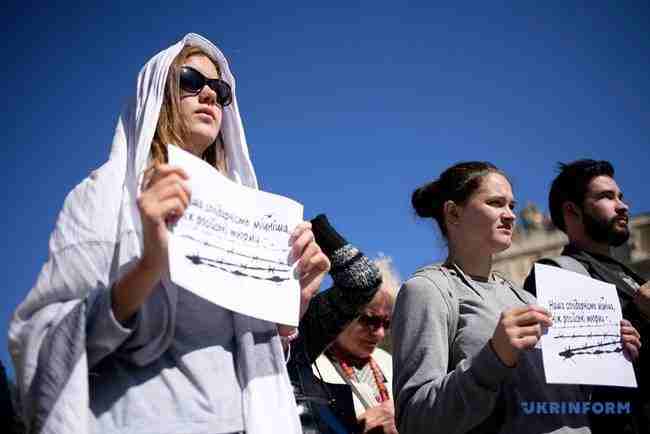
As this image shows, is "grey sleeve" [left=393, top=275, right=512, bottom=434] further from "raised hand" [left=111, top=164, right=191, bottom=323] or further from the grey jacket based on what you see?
"raised hand" [left=111, top=164, right=191, bottom=323]

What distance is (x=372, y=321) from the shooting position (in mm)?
5004

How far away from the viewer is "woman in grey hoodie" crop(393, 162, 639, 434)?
105 inches

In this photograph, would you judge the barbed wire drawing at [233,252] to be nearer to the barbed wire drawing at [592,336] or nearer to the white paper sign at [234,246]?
the white paper sign at [234,246]

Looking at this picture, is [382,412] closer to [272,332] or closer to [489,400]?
[489,400]

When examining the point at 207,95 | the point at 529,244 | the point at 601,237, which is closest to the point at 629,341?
the point at 601,237

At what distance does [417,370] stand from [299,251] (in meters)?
0.93

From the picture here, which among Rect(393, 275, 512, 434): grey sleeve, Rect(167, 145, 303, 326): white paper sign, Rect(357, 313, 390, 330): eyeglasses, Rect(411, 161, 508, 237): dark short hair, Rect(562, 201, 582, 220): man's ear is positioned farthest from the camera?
Rect(357, 313, 390, 330): eyeglasses

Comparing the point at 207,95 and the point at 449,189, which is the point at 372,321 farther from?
the point at 207,95

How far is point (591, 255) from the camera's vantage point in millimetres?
4301

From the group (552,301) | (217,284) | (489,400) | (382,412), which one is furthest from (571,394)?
(217,284)

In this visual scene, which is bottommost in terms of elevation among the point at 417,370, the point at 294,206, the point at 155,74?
the point at 417,370

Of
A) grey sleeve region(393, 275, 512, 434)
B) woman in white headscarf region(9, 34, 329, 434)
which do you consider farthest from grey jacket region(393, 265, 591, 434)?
woman in white headscarf region(9, 34, 329, 434)

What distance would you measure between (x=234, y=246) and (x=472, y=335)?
1.38 meters

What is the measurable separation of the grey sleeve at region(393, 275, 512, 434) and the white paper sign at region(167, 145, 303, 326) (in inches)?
33.0
